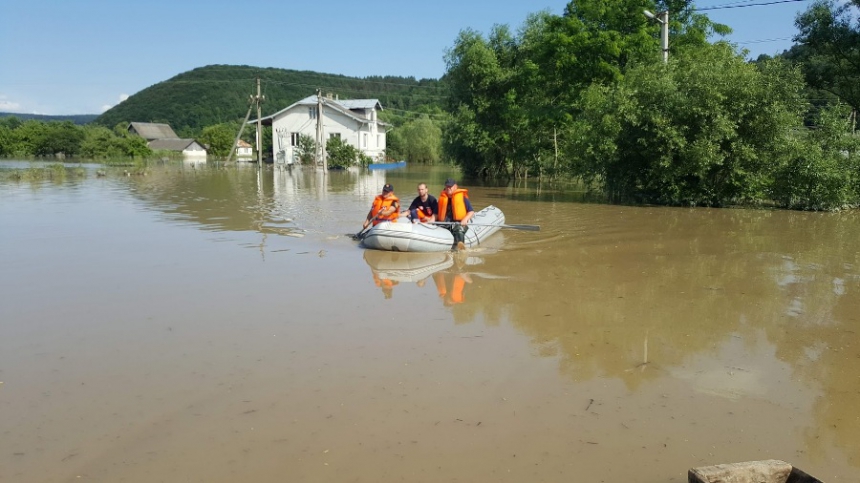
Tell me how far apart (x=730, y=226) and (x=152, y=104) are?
120 metres

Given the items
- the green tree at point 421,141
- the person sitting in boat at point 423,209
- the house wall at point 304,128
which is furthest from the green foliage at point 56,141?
the person sitting in boat at point 423,209

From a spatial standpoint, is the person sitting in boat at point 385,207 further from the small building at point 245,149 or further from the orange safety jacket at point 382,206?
the small building at point 245,149

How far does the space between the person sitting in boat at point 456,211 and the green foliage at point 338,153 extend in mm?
33850

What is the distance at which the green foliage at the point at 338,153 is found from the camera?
45.1 m

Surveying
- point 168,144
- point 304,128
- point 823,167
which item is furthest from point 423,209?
point 168,144

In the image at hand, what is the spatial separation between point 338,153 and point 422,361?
40.9 m

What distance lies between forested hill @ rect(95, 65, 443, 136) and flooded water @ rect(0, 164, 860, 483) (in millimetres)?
97209

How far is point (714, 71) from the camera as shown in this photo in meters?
17.3

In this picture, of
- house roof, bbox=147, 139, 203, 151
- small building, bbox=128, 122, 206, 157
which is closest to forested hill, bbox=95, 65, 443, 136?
small building, bbox=128, 122, 206, 157

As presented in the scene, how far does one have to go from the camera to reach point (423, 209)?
39.9 feet

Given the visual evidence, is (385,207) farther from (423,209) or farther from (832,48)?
(832,48)

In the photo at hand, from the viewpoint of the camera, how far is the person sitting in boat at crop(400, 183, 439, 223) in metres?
11.8

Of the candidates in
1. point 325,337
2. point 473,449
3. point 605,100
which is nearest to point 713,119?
point 605,100

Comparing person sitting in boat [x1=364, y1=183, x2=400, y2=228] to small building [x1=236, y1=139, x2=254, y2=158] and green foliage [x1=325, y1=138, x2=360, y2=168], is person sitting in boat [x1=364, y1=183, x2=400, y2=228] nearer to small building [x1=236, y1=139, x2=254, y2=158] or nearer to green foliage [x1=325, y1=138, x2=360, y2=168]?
green foliage [x1=325, y1=138, x2=360, y2=168]
